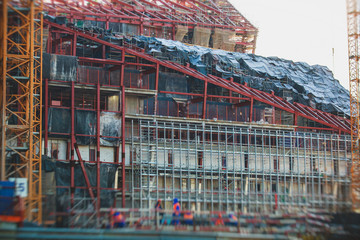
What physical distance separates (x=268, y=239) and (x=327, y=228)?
37.3 feet

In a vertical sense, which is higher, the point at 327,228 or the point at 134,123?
the point at 134,123

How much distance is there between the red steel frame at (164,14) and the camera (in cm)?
8419

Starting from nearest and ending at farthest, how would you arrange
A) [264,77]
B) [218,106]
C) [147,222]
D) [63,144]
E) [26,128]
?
1. [147,222]
2. [26,128]
3. [63,144]
4. [218,106]
5. [264,77]

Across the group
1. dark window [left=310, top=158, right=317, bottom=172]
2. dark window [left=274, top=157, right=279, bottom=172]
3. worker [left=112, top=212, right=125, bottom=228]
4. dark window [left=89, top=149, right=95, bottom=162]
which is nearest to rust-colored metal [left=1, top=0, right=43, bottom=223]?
dark window [left=89, top=149, right=95, bottom=162]

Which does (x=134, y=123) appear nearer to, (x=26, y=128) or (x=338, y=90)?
(x=26, y=128)

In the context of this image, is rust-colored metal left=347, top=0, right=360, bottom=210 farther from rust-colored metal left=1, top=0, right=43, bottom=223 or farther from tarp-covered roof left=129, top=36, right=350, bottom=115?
rust-colored metal left=1, top=0, right=43, bottom=223

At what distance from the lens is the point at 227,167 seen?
6319cm

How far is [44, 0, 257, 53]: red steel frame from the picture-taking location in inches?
3314

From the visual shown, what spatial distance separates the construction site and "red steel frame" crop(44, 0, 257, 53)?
1.45ft

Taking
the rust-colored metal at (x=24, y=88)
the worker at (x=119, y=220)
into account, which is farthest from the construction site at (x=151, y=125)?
the worker at (x=119, y=220)

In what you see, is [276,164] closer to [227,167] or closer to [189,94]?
[227,167]

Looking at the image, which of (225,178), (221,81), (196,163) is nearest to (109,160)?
(196,163)

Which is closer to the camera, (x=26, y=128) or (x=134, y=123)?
(x=26, y=128)

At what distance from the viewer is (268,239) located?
25422 mm
